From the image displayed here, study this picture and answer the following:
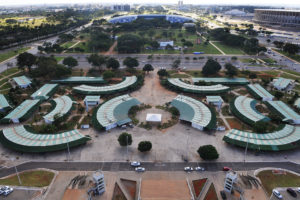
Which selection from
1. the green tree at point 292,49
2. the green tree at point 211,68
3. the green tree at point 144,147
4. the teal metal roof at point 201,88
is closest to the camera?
the green tree at point 144,147

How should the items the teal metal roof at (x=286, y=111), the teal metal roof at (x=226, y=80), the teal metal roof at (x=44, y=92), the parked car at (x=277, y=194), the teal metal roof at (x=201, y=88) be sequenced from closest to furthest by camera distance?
the parked car at (x=277, y=194) < the teal metal roof at (x=286, y=111) < the teal metal roof at (x=44, y=92) < the teal metal roof at (x=201, y=88) < the teal metal roof at (x=226, y=80)

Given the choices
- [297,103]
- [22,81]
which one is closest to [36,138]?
[22,81]

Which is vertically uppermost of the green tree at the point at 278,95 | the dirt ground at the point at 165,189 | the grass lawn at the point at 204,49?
the grass lawn at the point at 204,49

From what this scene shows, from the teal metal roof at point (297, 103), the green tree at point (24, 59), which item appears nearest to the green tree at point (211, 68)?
the teal metal roof at point (297, 103)

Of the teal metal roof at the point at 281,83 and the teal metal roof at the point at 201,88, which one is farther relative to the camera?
the teal metal roof at the point at 281,83

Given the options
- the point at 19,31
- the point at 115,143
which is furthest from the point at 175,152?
the point at 19,31

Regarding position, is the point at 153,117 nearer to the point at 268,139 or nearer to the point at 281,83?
the point at 268,139

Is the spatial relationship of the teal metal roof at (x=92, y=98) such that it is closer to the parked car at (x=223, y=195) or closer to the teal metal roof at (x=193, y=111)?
the teal metal roof at (x=193, y=111)
